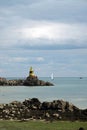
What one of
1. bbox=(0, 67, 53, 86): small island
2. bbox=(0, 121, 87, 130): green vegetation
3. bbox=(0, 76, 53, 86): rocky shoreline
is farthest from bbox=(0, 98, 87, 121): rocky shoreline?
bbox=(0, 76, 53, 86): rocky shoreline

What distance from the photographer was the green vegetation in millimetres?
37731

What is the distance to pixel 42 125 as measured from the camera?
39.7 meters

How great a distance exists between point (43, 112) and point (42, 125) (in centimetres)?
1025

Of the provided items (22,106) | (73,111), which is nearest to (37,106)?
(22,106)

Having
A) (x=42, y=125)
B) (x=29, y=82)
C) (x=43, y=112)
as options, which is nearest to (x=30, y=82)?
(x=29, y=82)

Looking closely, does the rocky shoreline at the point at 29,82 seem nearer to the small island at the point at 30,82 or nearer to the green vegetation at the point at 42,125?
the small island at the point at 30,82

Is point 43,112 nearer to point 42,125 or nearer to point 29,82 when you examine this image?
point 42,125

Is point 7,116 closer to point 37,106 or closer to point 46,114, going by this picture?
point 46,114

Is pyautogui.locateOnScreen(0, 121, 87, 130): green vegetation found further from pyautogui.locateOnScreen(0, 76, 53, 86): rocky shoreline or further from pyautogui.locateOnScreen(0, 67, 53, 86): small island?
pyautogui.locateOnScreen(0, 76, 53, 86): rocky shoreline

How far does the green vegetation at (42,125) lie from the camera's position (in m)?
37.7

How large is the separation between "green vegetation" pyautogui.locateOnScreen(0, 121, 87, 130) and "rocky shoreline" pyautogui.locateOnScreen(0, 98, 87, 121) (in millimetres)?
3564

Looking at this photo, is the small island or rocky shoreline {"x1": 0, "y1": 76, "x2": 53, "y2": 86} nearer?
the small island

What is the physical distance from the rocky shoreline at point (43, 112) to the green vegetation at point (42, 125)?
356cm

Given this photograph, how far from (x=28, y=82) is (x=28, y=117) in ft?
419
